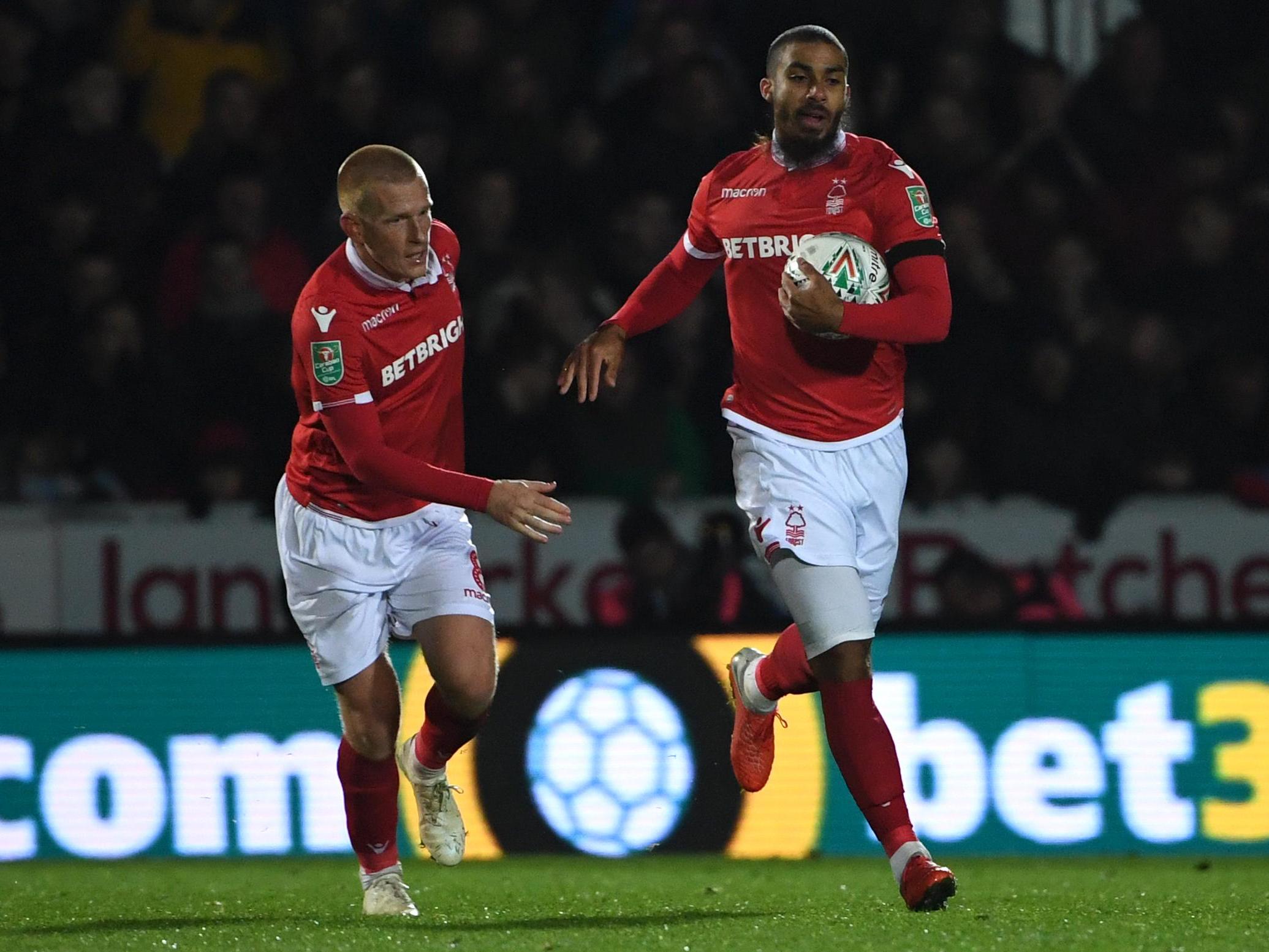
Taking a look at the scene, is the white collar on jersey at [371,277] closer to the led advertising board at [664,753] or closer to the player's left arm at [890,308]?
the player's left arm at [890,308]

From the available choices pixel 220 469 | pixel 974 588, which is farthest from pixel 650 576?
pixel 220 469

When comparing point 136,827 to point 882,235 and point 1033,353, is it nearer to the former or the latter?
point 882,235

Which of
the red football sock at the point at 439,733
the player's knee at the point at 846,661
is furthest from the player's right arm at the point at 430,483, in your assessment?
the player's knee at the point at 846,661

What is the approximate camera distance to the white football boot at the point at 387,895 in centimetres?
564

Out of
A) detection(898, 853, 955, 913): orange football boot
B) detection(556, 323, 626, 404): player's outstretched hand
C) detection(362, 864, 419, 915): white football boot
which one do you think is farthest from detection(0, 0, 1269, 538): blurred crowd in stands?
detection(898, 853, 955, 913): orange football boot

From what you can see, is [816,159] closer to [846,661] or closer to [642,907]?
[846,661]

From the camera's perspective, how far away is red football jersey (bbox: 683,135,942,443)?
18.2 ft

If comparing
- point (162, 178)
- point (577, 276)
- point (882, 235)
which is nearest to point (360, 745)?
point (882, 235)

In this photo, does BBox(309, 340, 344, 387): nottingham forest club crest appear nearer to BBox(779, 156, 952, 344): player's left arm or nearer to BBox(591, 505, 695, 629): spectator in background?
BBox(779, 156, 952, 344): player's left arm

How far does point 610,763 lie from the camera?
7.49 meters

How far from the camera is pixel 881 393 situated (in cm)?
568

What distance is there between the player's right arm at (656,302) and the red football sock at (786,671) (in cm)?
86

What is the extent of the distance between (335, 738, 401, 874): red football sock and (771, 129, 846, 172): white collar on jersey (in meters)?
1.87

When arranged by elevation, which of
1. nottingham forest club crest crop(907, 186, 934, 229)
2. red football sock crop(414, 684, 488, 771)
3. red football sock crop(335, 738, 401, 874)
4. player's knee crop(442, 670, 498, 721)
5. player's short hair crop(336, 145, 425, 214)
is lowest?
red football sock crop(335, 738, 401, 874)
